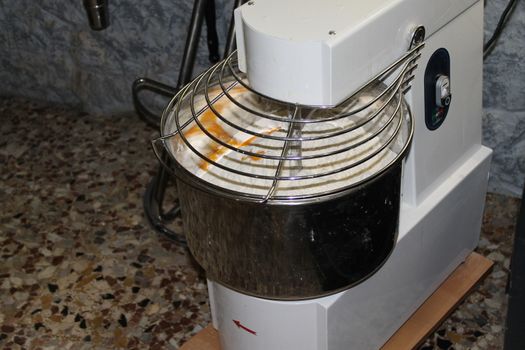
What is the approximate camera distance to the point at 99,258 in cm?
178

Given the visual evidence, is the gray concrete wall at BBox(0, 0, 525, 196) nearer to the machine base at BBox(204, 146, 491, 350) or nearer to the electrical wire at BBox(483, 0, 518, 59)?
the electrical wire at BBox(483, 0, 518, 59)

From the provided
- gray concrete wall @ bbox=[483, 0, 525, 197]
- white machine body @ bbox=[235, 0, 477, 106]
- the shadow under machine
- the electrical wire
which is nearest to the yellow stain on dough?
the shadow under machine

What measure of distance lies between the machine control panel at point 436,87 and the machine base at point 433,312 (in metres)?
0.40

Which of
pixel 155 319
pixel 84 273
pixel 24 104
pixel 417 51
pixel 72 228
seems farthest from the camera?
pixel 24 104

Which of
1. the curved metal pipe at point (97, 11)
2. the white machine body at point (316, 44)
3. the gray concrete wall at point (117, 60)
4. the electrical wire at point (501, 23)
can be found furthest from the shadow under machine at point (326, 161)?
the curved metal pipe at point (97, 11)

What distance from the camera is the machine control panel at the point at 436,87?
122 cm

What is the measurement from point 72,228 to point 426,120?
94 cm

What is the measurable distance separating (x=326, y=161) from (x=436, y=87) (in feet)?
0.76

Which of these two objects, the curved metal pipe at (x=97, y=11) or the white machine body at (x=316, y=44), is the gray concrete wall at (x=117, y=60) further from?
the white machine body at (x=316, y=44)

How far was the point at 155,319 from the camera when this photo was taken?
1.63m

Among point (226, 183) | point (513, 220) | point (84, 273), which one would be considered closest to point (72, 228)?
point (84, 273)

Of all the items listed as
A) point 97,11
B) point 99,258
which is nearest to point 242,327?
point 99,258

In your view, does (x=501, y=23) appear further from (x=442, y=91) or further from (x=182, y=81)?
(x=182, y=81)

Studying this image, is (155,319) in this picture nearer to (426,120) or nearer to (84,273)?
(84,273)
